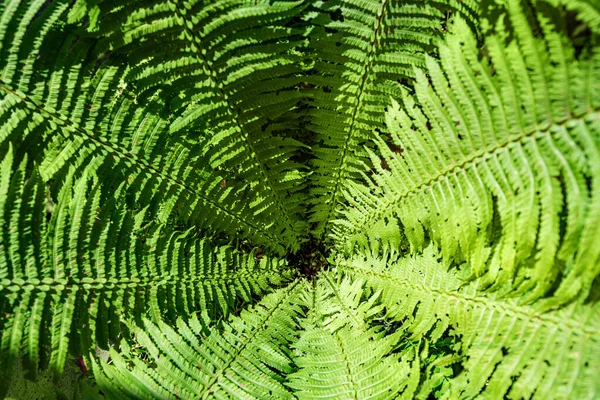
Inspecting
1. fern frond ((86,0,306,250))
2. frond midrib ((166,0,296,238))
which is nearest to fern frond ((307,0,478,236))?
fern frond ((86,0,306,250))

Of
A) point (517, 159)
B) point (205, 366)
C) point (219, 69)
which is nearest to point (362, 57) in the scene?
point (219, 69)

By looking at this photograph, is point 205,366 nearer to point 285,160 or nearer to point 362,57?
point 285,160

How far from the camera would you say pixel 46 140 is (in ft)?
6.00

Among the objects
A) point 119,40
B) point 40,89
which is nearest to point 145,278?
point 40,89

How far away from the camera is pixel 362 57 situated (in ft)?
6.44

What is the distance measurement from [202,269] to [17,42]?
54.1 inches

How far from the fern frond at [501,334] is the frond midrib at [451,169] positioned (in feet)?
1.01

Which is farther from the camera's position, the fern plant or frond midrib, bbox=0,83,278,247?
frond midrib, bbox=0,83,278,247

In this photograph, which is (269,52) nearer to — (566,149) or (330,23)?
(330,23)

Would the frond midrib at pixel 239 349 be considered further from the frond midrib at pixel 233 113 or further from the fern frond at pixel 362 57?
the fern frond at pixel 362 57

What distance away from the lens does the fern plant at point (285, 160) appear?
4.24 ft

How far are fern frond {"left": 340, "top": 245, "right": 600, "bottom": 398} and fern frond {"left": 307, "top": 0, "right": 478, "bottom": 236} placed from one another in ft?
2.64

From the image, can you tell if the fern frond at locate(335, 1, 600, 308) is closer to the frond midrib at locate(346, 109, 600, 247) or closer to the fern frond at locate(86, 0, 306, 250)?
the frond midrib at locate(346, 109, 600, 247)

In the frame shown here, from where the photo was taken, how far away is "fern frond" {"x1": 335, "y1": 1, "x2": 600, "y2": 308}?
1.19m
